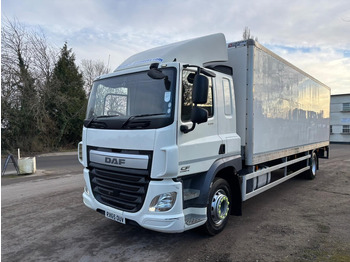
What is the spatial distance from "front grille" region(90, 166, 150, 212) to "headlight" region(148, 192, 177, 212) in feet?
0.60

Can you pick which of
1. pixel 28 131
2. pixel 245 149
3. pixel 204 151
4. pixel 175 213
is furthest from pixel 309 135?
pixel 28 131

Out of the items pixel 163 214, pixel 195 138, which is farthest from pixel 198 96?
pixel 163 214

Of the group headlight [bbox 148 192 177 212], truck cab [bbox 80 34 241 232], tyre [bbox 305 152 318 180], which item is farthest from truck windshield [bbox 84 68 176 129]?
tyre [bbox 305 152 318 180]

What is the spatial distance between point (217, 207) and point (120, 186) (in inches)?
60.9

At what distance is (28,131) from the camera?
60.1 feet

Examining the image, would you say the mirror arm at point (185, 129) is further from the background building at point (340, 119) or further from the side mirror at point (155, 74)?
the background building at point (340, 119)

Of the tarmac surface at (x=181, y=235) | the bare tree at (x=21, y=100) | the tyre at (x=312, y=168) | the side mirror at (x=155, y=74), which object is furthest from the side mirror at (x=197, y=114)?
the bare tree at (x=21, y=100)

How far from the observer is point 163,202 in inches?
129

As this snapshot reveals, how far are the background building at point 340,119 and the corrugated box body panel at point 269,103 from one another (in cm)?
3434

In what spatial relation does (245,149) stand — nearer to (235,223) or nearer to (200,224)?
(235,223)

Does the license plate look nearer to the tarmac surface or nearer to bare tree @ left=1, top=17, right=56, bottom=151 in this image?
the tarmac surface

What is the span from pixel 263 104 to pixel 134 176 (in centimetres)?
299

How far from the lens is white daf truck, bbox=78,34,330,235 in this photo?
3.27m

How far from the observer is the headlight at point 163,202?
327 centimetres
